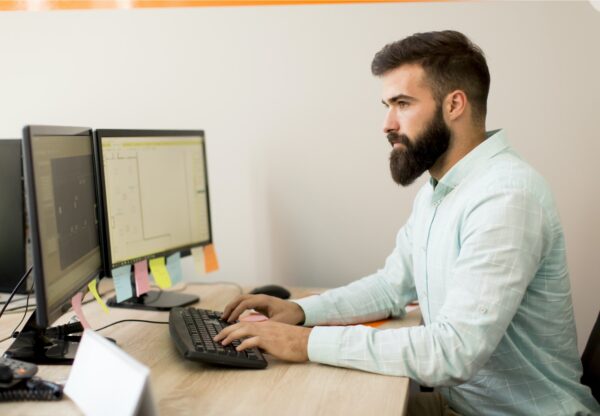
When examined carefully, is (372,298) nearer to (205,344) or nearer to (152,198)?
(205,344)

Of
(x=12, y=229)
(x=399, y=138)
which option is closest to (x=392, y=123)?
(x=399, y=138)

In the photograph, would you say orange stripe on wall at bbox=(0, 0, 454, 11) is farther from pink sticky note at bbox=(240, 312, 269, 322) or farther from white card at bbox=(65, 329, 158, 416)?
white card at bbox=(65, 329, 158, 416)

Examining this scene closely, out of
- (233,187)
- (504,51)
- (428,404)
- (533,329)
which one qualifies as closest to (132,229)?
(233,187)

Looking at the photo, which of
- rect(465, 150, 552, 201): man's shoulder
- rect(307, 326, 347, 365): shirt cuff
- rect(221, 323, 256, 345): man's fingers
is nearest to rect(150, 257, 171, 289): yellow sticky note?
rect(221, 323, 256, 345): man's fingers

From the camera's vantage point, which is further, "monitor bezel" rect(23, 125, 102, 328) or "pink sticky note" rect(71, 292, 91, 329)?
"pink sticky note" rect(71, 292, 91, 329)

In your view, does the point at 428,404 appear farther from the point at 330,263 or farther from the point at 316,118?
the point at 316,118

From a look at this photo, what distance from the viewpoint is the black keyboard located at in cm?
Answer: 117

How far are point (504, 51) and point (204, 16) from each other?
904mm

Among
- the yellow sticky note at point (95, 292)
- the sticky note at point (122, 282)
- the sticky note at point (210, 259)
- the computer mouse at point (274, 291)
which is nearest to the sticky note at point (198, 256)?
the sticky note at point (210, 259)

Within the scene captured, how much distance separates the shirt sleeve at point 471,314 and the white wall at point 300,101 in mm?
770

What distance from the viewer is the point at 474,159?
4.42ft

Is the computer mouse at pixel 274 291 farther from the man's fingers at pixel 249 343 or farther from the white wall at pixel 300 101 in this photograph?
the man's fingers at pixel 249 343

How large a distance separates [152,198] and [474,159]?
0.82m

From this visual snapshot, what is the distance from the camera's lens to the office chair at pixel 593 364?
1286mm
